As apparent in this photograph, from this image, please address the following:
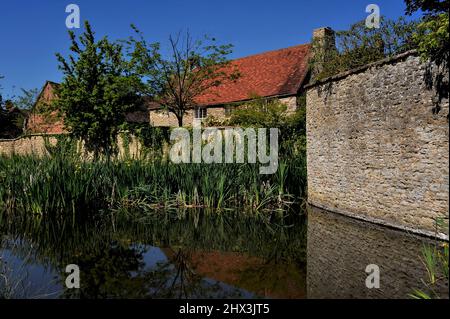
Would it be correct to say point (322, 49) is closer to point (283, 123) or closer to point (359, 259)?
point (283, 123)

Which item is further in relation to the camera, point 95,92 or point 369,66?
point 95,92

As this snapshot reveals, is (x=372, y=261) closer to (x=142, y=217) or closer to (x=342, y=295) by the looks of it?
(x=342, y=295)

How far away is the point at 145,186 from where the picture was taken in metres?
9.52

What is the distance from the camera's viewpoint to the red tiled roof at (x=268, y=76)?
67.9 ft

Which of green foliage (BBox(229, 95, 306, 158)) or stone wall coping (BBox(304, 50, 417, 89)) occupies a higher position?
stone wall coping (BBox(304, 50, 417, 89))

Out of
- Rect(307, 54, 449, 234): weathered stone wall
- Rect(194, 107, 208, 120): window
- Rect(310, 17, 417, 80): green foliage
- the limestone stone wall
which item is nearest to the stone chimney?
Rect(310, 17, 417, 80): green foliage

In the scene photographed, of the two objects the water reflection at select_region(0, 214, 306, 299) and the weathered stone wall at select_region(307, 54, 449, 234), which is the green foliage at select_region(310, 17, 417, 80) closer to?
the weathered stone wall at select_region(307, 54, 449, 234)

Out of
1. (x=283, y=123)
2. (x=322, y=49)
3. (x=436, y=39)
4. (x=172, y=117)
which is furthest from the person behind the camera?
(x=172, y=117)

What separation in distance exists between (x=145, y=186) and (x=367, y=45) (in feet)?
27.1

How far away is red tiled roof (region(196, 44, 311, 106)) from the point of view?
20.7 metres

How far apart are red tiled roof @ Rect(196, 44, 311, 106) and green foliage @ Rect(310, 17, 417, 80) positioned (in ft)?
21.3

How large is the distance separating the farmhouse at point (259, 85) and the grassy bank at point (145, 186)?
32.9 feet

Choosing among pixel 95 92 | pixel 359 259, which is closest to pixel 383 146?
pixel 359 259
